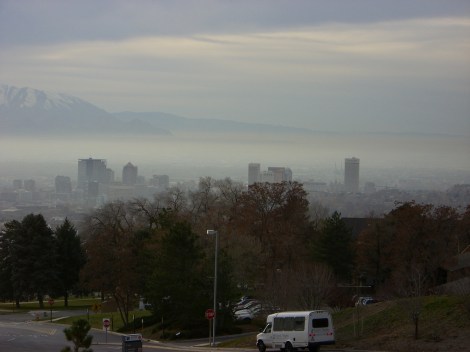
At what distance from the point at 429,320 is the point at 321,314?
501 centimetres

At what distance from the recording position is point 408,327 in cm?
3834

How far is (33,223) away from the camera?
9494cm

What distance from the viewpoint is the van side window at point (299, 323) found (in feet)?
120

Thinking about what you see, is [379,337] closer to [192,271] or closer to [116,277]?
[192,271]

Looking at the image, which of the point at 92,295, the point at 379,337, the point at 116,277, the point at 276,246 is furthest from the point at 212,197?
the point at 379,337

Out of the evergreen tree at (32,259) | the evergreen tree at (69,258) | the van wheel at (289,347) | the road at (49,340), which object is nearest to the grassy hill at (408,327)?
the van wheel at (289,347)

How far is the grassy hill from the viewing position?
35125 millimetres

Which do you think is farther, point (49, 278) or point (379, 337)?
Result: point (49, 278)

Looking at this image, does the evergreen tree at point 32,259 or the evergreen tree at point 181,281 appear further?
the evergreen tree at point 32,259

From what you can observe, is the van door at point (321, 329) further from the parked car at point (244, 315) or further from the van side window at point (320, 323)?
the parked car at point (244, 315)

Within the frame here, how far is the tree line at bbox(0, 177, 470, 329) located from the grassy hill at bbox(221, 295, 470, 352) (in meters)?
8.18

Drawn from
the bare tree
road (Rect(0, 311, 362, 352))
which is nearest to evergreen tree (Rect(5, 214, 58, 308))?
road (Rect(0, 311, 362, 352))

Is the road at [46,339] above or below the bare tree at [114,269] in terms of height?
below

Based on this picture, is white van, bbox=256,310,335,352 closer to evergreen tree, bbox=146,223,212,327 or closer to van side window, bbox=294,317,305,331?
van side window, bbox=294,317,305,331
